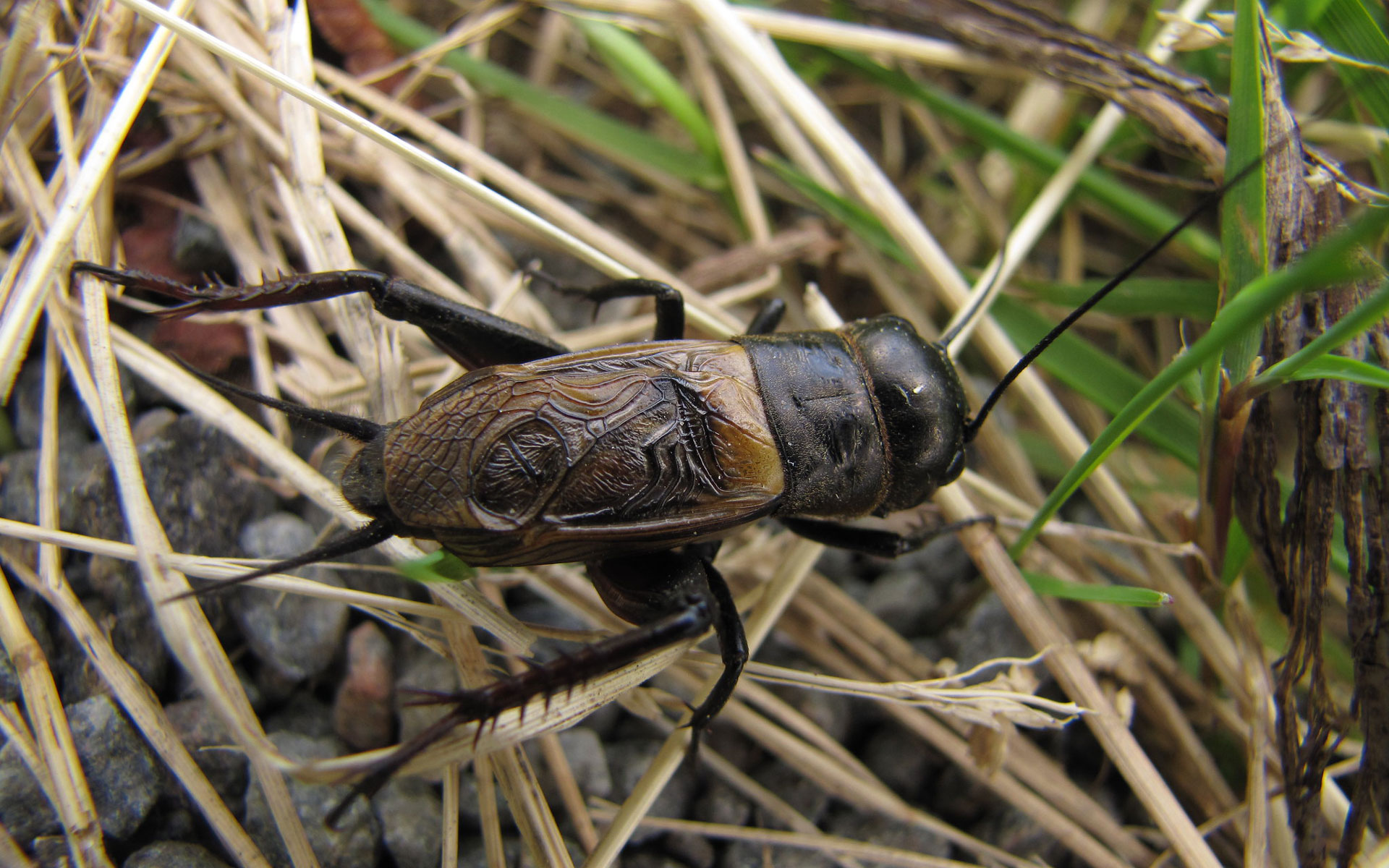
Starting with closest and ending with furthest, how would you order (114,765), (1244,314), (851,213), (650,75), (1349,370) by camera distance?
1. (1244,314)
2. (1349,370)
3. (114,765)
4. (851,213)
5. (650,75)

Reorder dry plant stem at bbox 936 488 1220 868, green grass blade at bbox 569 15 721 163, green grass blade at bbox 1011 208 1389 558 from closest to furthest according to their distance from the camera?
green grass blade at bbox 1011 208 1389 558 < dry plant stem at bbox 936 488 1220 868 < green grass blade at bbox 569 15 721 163

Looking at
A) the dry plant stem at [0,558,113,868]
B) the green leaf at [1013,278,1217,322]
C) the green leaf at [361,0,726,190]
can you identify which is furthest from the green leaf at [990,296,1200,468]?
the dry plant stem at [0,558,113,868]

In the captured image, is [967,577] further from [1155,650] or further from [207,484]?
[207,484]

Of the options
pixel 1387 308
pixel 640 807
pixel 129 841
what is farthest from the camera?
pixel 640 807

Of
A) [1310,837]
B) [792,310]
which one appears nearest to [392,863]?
[792,310]

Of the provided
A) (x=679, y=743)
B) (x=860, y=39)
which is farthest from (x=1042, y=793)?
(x=860, y=39)

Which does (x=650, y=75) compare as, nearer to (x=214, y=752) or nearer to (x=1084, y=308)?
(x=1084, y=308)

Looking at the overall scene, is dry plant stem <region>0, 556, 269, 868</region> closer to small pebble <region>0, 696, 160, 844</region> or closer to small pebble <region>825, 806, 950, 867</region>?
small pebble <region>0, 696, 160, 844</region>
